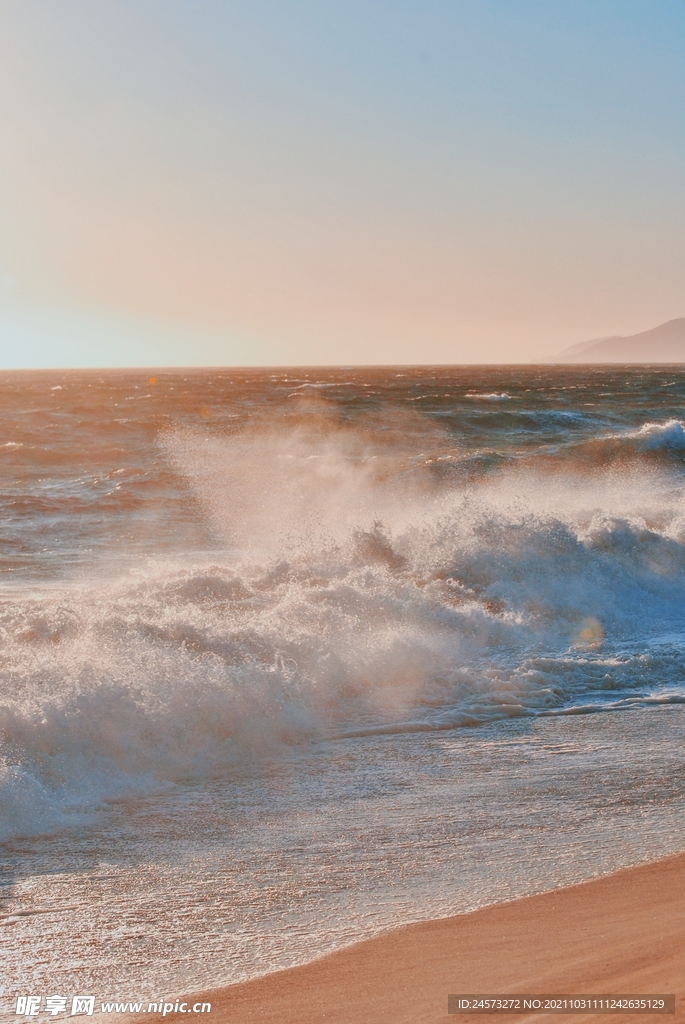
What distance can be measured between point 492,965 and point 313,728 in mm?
2793

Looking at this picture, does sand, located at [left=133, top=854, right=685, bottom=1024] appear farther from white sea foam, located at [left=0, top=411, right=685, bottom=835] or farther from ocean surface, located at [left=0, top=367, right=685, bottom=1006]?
white sea foam, located at [left=0, top=411, right=685, bottom=835]

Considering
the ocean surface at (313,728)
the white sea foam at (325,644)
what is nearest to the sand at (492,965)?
the ocean surface at (313,728)

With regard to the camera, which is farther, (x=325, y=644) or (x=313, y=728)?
(x=325, y=644)

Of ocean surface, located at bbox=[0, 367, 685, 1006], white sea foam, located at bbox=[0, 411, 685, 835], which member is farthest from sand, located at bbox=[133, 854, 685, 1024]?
white sea foam, located at bbox=[0, 411, 685, 835]

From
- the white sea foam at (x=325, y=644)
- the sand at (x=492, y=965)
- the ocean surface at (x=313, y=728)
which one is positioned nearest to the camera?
the sand at (x=492, y=965)

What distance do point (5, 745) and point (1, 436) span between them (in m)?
25.9

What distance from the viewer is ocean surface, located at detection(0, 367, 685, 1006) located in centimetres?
374

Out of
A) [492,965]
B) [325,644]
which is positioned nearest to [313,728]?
[325,644]

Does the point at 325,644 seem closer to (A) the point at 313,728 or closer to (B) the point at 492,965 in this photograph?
(A) the point at 313,728

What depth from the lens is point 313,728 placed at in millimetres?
5910

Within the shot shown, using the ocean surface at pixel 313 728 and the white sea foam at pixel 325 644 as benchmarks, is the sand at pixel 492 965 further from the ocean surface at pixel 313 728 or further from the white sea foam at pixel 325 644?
the white sea foam at pixel 325 644

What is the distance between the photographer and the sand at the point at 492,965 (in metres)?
3.01

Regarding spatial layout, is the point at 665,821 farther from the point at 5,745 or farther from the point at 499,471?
the point at 499,471

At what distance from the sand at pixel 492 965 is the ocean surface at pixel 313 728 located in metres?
0.15
